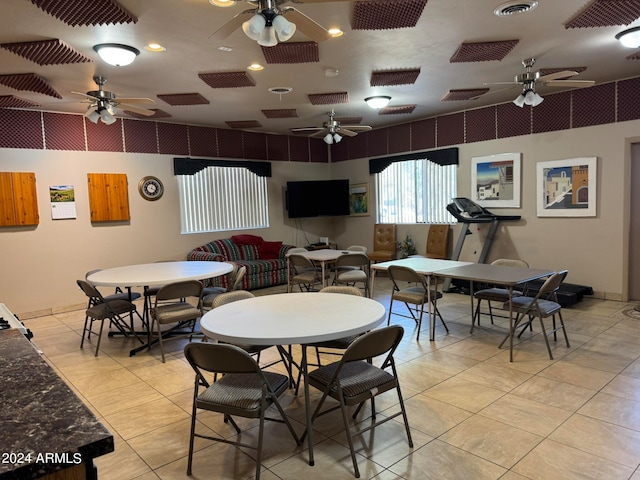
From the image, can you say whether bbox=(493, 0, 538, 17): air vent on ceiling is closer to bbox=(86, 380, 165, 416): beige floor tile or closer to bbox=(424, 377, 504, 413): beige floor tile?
bbox=(424, 377, 504, 413): beige floor tile

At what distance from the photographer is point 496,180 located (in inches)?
272

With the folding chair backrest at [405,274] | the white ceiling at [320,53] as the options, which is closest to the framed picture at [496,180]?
the white ceiling at [320,53]

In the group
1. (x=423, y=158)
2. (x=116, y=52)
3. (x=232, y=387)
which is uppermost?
(x=116, y=52)

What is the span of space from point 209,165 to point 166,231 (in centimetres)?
145

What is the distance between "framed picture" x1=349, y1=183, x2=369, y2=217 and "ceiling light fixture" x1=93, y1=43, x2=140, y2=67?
5.84 metres

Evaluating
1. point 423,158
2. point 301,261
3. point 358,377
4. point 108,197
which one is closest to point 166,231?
point 108,197

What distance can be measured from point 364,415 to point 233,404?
1.10 metres

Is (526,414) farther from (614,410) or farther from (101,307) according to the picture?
(101,307)

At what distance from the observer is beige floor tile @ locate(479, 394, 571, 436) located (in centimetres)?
277

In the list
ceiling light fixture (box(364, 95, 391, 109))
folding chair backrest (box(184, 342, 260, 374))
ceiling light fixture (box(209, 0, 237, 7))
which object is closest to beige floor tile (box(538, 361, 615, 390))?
folding chair backrest (box(184, 342, 260, 374))

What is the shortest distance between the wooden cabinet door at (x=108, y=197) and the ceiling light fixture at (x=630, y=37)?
6.62 meters

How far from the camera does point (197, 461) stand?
2.53 m

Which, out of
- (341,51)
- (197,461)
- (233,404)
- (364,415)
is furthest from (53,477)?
(341,51)

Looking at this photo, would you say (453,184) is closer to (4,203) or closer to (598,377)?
(598,377)
